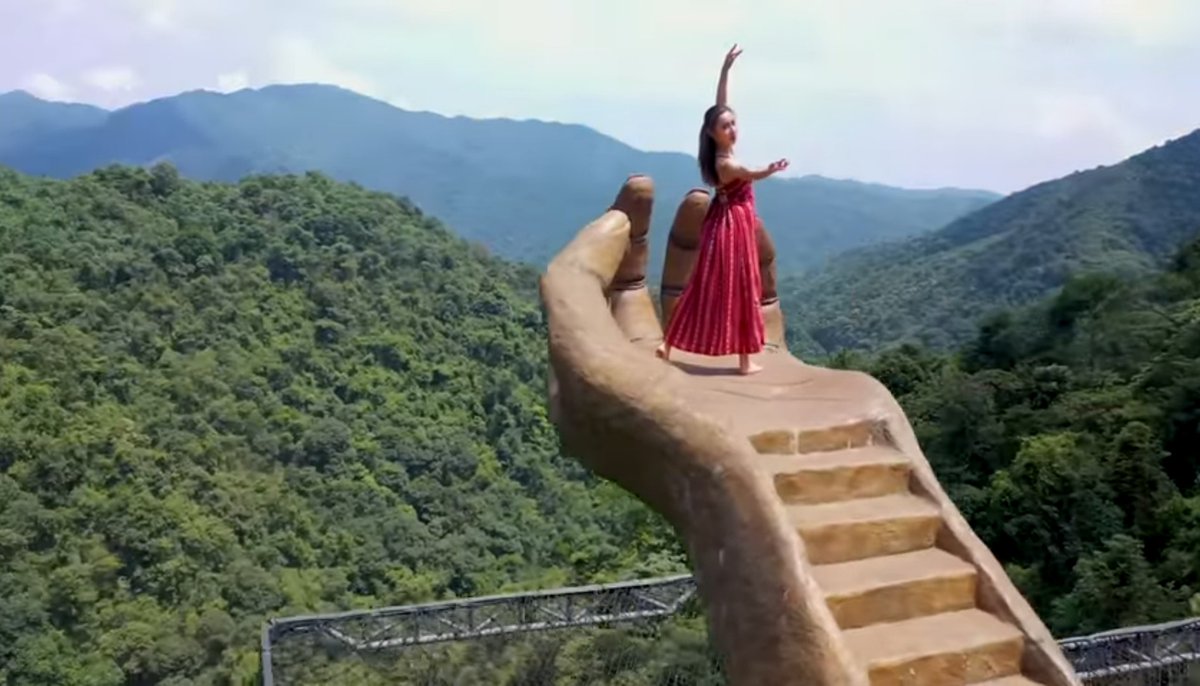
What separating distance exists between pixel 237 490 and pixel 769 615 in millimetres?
23335

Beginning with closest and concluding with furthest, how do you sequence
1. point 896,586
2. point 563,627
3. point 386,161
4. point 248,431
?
point 896,586 → point 563,627 → point 248,431 → point 386,161

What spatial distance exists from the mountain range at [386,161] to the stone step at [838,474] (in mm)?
125788

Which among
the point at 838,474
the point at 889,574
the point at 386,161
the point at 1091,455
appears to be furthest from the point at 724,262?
the point at 386,161

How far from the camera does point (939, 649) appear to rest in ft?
13.9

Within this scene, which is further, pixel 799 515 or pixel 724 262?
pixel 724 262

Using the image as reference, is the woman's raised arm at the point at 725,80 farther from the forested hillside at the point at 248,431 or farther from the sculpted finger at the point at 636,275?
the forested hillside at the point at 248,431

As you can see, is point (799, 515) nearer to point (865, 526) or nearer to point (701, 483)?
point (865, 526)

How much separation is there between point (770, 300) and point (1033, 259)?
47803mm

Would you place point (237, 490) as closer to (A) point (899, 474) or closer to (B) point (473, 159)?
(A) point (899, 474)

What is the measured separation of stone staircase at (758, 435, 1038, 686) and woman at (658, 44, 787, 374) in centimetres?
90

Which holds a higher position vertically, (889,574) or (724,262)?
(724,262)

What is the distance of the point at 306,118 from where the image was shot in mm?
189500

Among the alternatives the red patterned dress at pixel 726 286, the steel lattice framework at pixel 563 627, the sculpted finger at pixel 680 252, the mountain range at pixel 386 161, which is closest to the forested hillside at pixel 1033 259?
the steel lattice framework at pixel 563 627

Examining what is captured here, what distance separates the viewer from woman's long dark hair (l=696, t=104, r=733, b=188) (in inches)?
217
